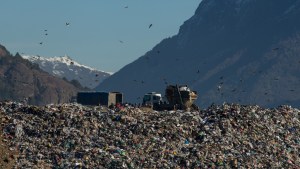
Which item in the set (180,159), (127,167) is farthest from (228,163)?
(127,167)

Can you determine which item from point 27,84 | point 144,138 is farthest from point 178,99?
point 27,84

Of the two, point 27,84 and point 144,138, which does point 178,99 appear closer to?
point 144,138

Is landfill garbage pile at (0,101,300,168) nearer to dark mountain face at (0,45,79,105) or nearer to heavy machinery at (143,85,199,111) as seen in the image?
heavy machinery at (143,85,199,111)

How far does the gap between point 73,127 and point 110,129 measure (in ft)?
4.86

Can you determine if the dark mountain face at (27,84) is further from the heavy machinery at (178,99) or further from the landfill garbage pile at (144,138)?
the landfill garbage pile at (144,138)

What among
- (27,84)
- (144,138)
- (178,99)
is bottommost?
(144,138)

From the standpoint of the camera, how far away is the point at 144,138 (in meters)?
37.8

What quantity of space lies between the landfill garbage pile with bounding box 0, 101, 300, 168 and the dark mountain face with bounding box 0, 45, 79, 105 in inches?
3267

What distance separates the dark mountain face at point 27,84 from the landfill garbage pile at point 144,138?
3267 inches

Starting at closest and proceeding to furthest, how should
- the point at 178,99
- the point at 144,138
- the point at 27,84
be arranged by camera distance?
the point at 144,138, the point at 178,99, the point at 27,84

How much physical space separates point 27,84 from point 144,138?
316ft

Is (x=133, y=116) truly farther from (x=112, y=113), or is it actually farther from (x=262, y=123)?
(x=262, y=123)

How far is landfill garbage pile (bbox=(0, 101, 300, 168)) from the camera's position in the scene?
114 feet

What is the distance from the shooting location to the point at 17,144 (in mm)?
35250
